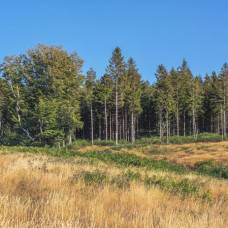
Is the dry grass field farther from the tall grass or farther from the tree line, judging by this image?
the tree line

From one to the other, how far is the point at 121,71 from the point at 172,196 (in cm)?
6864

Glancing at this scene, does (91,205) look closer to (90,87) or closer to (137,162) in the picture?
(137,162)

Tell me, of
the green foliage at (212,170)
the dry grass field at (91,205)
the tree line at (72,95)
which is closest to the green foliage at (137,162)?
the green foliage at (212,170)

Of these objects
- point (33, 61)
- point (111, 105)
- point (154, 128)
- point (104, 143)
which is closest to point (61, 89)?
point (33, 61)

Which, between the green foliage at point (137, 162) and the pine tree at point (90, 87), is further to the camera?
the pine tree at point (90, 87)

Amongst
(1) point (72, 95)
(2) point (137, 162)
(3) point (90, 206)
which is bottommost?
(2) point (137, 162)

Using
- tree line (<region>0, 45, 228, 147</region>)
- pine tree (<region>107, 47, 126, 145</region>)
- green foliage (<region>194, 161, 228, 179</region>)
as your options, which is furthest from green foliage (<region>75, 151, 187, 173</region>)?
pine tree (<region>107, 47, 126, 145</region>)

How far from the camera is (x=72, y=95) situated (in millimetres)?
66062

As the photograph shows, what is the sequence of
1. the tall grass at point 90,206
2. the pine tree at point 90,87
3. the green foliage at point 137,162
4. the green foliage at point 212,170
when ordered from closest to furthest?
1. the tall grass at point 90,206
2. the green foliage at point 137,162
3. the green foliage at point 212,170
4. the pine tree at point 90,87

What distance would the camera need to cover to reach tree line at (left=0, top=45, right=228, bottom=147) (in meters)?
61.4

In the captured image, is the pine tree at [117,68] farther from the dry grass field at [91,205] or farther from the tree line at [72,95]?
the dry grass field at [91,205]

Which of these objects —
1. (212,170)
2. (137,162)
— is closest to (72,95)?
(212,170)

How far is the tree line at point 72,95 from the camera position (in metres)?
61.4

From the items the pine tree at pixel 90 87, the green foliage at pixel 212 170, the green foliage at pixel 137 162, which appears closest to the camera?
the green foliage at pixel 137 162
